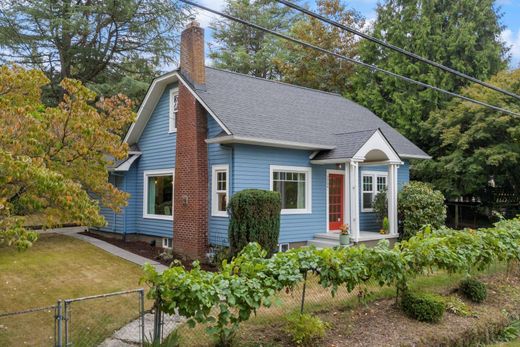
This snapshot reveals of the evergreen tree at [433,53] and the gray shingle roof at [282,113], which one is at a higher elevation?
the evergreen tree at [433,53]

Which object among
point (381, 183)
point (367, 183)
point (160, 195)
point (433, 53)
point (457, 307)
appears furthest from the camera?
point (433, 53)

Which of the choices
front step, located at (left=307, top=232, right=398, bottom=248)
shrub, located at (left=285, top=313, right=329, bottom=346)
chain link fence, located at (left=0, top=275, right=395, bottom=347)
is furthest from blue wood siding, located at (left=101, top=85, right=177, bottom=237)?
shrub, located at (left=285, top=313, right=329, bottom=346)

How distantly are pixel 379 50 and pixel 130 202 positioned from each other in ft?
56.8

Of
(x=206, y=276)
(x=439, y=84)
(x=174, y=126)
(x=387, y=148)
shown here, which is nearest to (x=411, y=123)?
(x=439, y=84)

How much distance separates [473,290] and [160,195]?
32.5ft

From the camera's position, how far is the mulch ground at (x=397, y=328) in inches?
242

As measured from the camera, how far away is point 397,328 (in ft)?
21.8

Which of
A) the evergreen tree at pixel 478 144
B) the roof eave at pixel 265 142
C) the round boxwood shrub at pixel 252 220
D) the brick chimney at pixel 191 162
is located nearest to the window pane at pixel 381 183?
the evergreen tree at pixel 478 144

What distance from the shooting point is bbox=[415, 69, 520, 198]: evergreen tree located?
17.1 meters

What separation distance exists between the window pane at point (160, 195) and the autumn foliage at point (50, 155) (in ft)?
18.3

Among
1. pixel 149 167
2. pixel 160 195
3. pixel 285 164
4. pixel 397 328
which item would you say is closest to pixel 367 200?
pixel 285 164

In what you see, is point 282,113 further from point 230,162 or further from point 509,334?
point 509,334

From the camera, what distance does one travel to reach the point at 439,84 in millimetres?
21984

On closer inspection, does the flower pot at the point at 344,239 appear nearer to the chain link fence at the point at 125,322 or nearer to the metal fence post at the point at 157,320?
the chain link fence at the point at 125,322
